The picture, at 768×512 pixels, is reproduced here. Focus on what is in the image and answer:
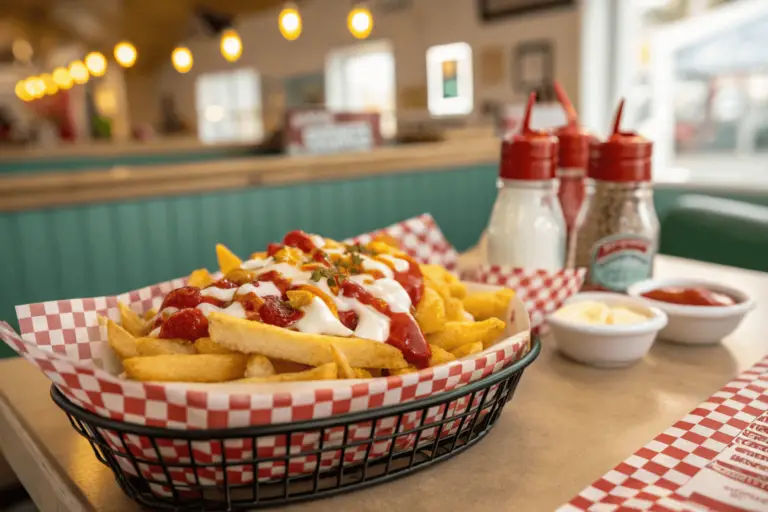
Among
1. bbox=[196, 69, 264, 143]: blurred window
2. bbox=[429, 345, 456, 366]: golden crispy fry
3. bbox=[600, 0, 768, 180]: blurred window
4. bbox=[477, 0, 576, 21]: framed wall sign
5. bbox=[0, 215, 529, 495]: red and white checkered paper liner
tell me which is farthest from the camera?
bbox=[196, 69, 264, 143]: blurred window

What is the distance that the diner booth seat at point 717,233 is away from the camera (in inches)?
97.8

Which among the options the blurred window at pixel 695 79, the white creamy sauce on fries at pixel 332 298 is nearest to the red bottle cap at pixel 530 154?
the white creamy sauce on fries at pixel 332 298

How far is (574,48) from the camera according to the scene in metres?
4.98

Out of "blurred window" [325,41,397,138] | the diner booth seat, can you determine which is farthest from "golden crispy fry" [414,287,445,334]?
"blurred window" [325,41,397,138]

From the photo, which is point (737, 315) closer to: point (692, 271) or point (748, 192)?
point (692, 271)

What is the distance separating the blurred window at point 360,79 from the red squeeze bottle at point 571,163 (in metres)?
6.63

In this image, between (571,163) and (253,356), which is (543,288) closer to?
(571,163)

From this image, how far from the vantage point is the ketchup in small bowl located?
129 cm

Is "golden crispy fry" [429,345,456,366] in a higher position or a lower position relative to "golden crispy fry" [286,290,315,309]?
lower

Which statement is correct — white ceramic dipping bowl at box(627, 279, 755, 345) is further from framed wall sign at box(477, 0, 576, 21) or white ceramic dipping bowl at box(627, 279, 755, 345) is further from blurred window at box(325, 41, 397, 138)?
blurred window at box(325, 41, 397, 138)

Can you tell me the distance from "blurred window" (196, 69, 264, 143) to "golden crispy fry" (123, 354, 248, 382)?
10.8 meters

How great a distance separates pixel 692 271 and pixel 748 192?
210 cm

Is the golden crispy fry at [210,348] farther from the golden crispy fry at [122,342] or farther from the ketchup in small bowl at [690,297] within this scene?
the ketchup in small bowl at [690,297]

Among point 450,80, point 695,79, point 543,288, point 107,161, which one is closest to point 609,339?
point 543,288
